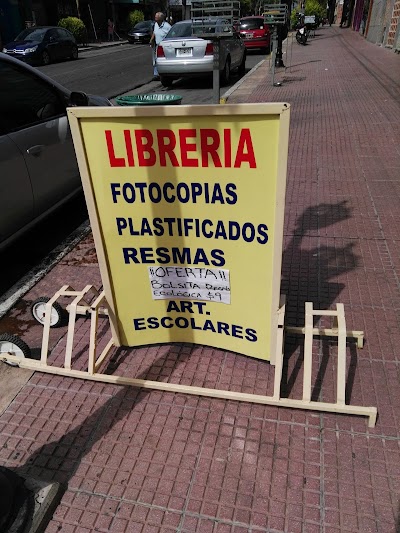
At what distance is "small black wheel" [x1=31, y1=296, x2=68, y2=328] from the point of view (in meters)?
3.41

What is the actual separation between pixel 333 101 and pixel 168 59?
4.51m

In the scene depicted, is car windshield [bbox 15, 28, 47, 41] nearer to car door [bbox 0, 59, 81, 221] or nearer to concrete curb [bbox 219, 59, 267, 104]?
concrete curb [bbox 219, 59, 267, 104]

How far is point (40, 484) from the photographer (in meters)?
2.28

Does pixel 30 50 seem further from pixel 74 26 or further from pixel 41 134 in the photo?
pixel 41 134

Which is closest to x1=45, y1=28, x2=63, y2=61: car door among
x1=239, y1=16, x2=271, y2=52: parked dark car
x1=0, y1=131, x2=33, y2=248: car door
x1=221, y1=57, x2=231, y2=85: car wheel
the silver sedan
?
x1=239, y1=16, x2=271, y2=52: parked dark car

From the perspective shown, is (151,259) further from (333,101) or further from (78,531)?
(333,101)

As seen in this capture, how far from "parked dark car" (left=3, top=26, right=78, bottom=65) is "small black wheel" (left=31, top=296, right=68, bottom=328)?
19.3 m

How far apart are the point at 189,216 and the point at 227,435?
1292 mm

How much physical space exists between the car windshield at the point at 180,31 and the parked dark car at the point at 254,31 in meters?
8.55

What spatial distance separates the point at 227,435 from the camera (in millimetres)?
2539

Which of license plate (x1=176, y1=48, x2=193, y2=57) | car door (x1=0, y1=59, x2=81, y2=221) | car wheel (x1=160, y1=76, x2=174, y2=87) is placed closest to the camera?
car door (x1=0, y1=59, x2=81, y2=221)

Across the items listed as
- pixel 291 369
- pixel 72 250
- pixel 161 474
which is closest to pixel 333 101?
pixel 72 250

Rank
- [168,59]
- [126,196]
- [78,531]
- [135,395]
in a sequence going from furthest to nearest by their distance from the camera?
[168,59] < [135,395] < [126,196] < [78,531]

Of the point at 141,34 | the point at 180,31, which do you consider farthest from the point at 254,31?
the point at 141,34
